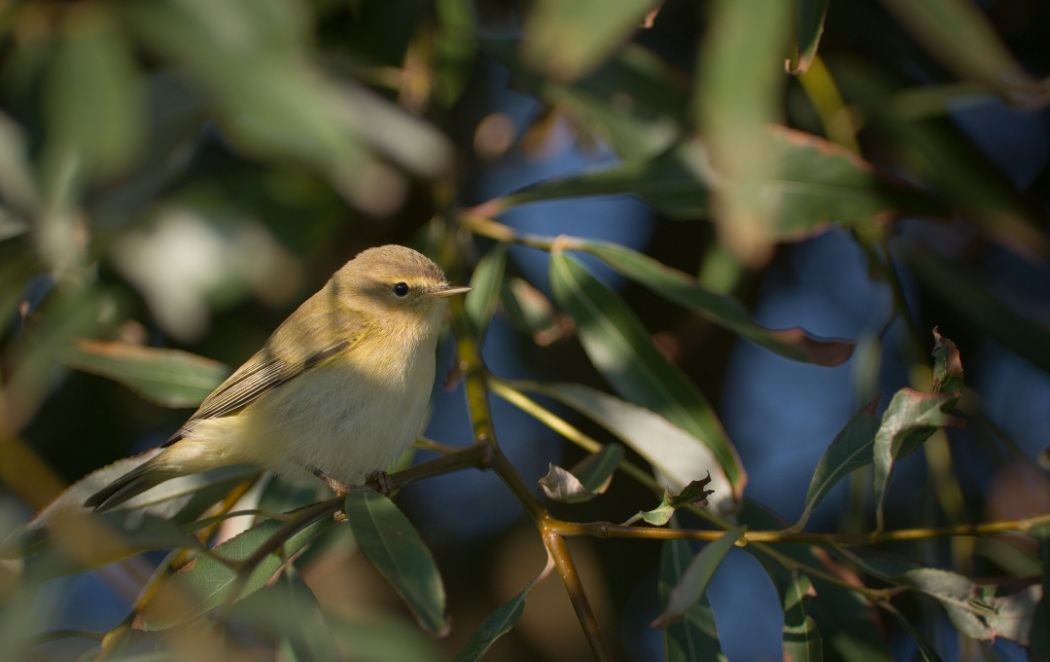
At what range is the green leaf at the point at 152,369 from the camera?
7.32 feet

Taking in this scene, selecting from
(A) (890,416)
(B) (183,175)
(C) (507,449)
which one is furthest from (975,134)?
(B) (183,175)

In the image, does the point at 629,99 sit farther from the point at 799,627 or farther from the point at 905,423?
the point at 799,627

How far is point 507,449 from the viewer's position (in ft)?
11.8

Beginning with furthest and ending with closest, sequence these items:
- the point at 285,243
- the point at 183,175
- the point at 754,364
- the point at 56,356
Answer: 1. the point at 754,364
2. the point at 183,175
3. the point at 285,243
4. the point at 56,356

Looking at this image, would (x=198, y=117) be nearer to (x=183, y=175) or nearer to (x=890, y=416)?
Answer: (x=183, y=175)

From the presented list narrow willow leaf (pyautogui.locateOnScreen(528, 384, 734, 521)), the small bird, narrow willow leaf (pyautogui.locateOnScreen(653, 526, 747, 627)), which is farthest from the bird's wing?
narrow willow leaf (pyautogui.locateOnScreen(653, 526, 747, 627))

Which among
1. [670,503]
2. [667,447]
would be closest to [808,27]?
[670,503]

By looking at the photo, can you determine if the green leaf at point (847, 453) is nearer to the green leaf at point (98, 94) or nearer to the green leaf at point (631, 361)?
the green leaf at point (631, 361)

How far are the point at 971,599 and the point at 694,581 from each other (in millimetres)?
587

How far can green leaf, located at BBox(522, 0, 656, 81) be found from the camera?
1134 millimetres

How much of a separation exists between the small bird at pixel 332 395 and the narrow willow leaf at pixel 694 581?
0.98m

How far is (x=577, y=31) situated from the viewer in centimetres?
116

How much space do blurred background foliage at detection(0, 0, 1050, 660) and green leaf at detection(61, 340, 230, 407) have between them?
11mm

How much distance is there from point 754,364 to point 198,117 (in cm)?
218
